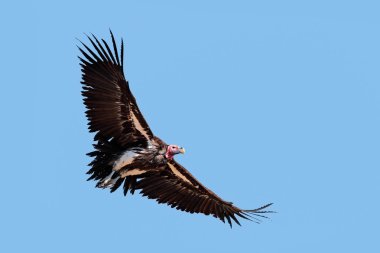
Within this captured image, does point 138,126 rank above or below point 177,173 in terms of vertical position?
below

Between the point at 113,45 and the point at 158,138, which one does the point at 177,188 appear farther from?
the point at 113,45

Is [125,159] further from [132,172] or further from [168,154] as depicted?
[168,154]

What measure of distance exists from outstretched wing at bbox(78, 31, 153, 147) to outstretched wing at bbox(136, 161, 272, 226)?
235 cm

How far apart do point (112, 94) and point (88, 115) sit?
0.86 meters

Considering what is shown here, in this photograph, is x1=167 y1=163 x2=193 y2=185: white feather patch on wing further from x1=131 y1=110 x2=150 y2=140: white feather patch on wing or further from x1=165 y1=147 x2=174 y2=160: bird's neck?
x1=131 y1=110 x2=150 y2=140: white feather patch on wing

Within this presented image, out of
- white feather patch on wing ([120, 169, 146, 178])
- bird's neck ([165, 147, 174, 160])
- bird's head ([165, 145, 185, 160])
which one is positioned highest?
bird's head ([165, 145, 185, 160])

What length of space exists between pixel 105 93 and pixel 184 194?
4.47 metres

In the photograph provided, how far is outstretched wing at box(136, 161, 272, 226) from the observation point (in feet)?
100

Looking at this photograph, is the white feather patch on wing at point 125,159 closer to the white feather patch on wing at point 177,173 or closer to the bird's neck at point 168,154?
the bird's neck at point 168,154

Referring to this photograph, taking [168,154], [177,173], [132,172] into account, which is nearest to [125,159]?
[132,172]

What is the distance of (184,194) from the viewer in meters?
31.2

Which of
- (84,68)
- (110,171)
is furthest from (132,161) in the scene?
(84,68)

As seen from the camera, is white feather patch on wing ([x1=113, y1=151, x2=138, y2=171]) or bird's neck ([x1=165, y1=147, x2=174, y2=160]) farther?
bird's neck ([x1=165, y1=147, x2=174, y2=160])

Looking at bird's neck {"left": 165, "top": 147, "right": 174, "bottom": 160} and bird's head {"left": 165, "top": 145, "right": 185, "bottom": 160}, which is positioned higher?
bird's head {"left": 165, "top": 145, "right": 185, "bottom": 160}
